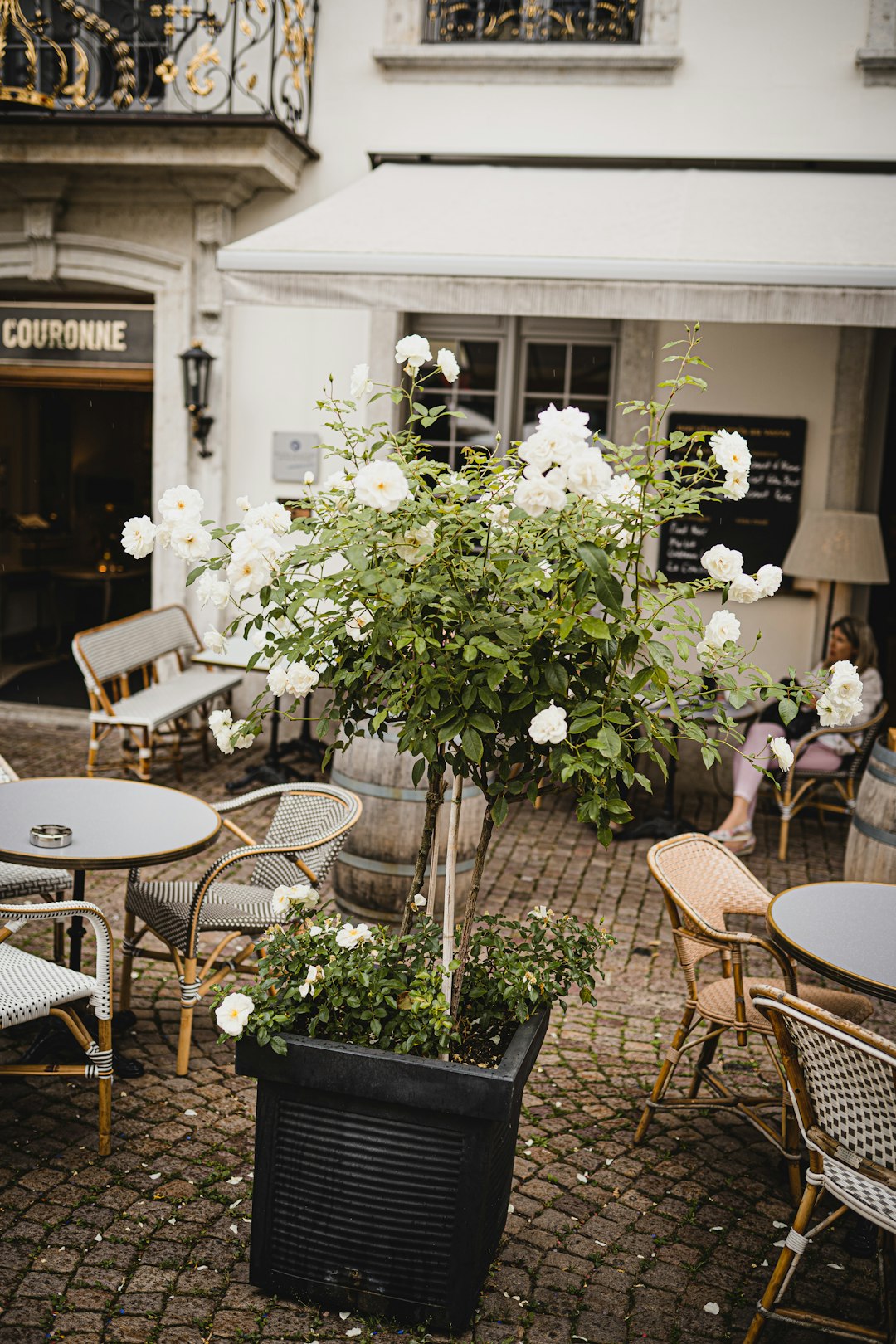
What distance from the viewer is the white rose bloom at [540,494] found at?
92.2 inches

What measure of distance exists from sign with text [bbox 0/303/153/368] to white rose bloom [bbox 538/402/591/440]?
7353 mm

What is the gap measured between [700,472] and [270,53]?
7.23 metres

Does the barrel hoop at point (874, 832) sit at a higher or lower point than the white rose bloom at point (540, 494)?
lower

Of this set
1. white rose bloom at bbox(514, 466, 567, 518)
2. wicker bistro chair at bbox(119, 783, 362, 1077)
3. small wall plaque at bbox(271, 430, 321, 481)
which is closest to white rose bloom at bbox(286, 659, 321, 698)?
white rose bloom at bbox(514, 466, 567, 518)

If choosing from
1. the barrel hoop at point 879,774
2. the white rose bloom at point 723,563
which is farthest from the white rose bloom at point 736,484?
the barrel hoop at point 879,774

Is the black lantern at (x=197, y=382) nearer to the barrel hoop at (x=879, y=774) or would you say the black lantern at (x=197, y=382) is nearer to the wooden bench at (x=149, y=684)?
the wooden bench at (x=149, y=684)

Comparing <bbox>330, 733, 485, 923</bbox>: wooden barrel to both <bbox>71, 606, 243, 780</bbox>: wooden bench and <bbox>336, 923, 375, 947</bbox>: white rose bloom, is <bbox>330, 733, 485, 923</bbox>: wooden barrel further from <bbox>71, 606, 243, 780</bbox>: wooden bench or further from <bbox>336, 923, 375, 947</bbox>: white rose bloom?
<bbox>71, 606, 243, 780</bbox>: wooden bench

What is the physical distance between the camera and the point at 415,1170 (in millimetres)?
2908

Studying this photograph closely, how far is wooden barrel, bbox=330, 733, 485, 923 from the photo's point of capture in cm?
502

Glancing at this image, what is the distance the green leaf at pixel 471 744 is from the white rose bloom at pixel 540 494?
53 centimetres

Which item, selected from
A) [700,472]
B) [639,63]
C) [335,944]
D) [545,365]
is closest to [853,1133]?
[335,944]

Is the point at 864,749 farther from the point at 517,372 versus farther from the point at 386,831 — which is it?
the point at 517,372

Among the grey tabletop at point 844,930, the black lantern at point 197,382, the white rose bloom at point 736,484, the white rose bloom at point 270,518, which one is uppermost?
the black lantern at point 197,382

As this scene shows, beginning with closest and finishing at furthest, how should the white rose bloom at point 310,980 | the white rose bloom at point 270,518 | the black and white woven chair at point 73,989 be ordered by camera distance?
1. the white rose bloom at point 270,518
2. the white rose bloom at point 310,980
3. the black and white woven chair at point 73,989
